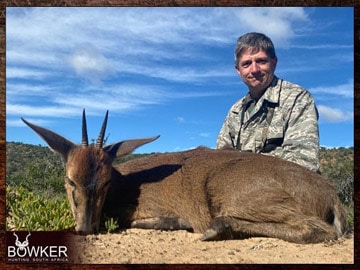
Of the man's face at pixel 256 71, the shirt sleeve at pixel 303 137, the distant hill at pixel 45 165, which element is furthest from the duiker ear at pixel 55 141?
the shirt sleeve at pixel 303 137

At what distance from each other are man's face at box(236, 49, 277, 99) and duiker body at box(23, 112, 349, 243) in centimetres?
91

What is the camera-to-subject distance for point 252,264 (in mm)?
5934

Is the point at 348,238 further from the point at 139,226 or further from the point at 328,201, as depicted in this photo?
the point at 139,226

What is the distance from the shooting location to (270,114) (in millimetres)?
8055

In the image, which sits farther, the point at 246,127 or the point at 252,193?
the point at 246,127

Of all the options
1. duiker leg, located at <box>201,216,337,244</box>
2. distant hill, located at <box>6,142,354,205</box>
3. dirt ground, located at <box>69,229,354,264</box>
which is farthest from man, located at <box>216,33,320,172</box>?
dirt ground, located at <box>69,229,354,264</box>

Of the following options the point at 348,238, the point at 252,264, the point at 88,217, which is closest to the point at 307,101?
the point at 348,238

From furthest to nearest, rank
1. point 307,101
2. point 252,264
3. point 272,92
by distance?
1. point 272,92
2. point 307,101
3. point 252,264

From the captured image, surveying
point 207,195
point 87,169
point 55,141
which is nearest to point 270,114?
point 207,195

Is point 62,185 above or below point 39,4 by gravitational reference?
below

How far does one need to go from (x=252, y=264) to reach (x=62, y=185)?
107 inches

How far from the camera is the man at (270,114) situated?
7.36 metres

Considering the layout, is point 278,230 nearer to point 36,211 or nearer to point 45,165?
point 36,211

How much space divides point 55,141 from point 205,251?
208 cm
